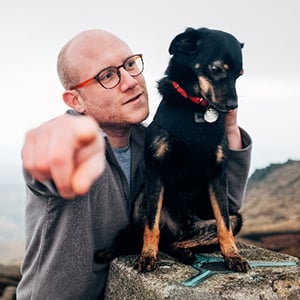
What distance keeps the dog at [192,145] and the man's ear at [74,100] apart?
582 mm

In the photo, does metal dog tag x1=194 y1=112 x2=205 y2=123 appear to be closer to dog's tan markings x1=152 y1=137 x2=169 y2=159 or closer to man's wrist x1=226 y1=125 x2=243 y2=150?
dog's tan markings x1=152 y1=137 x2=169 y2=159

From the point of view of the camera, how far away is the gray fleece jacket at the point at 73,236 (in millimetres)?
2213

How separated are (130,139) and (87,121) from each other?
2.32 meters

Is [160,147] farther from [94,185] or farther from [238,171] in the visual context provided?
[238,171]

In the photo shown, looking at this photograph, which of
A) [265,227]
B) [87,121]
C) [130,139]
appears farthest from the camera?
[265,227]

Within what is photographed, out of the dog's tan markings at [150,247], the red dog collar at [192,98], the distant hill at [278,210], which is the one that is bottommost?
the distant hill at [278,210]

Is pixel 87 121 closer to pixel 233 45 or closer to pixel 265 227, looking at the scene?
pixel 233 45

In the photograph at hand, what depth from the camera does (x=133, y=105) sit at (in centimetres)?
278

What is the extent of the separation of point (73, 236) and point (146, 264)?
43 cm

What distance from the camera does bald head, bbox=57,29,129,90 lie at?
2773 mm

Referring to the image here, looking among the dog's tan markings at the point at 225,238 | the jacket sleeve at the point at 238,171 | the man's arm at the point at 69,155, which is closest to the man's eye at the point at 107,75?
the jacket sleeve at the point at 238,171

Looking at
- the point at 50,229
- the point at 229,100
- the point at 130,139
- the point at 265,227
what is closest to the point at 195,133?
the point at 229,100

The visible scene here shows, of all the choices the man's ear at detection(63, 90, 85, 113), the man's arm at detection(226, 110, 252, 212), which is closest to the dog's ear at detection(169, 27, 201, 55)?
the man's arm at detection(226, 110, 252, 212)

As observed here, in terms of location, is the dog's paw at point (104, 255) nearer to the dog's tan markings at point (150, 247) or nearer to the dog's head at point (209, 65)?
the dog's tan markings at point (150, 247)
